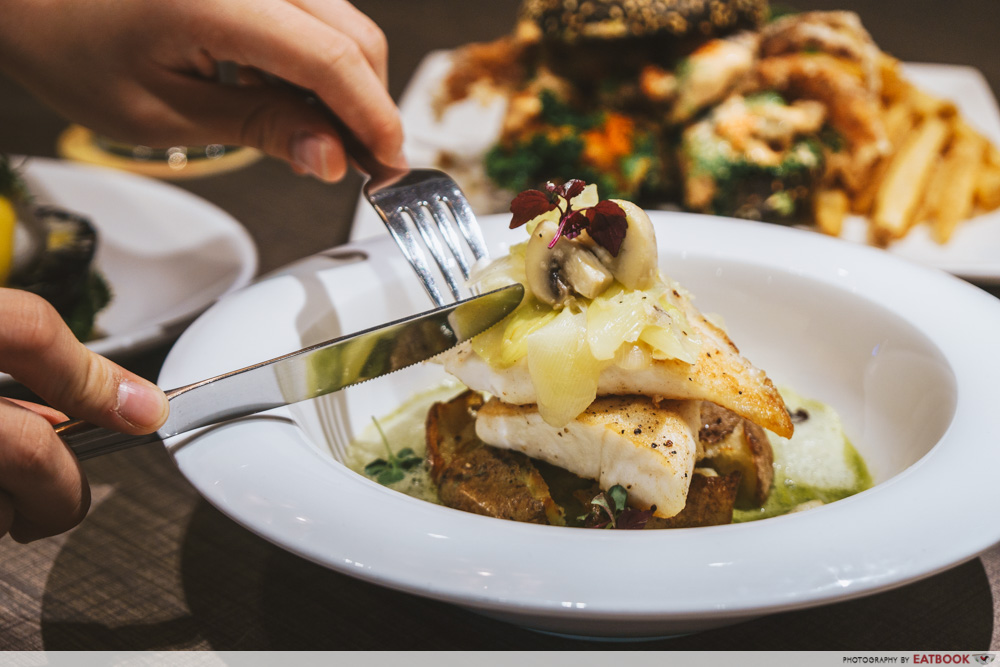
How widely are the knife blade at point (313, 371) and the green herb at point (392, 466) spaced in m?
0.26

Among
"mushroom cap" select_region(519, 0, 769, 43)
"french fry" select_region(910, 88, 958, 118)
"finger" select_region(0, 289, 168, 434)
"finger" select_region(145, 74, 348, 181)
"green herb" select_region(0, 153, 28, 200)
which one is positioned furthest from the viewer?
"mushroom cap" select_region(519, 0, 769, 43)

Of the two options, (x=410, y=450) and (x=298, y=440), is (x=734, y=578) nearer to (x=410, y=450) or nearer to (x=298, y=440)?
(x=298, y=440)

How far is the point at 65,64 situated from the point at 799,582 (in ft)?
7.03

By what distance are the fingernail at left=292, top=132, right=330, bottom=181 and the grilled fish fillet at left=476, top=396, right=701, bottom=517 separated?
32.9 inches

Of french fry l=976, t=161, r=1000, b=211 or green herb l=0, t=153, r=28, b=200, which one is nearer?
green herb l=0, t=153, r=28, b=200

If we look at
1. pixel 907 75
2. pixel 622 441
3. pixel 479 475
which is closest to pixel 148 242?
pixel 479 475

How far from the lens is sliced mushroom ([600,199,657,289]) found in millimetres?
1297

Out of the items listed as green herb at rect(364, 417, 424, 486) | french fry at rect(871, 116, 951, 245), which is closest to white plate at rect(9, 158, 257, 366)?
green herb at rect(364, 417, 424, 486)

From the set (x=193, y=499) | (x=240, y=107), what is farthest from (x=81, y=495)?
(x=240, y=107)

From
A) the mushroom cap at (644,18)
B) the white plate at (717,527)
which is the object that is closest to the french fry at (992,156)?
the mushroom cap at (644,18)

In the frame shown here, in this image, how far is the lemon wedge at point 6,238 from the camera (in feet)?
7.59

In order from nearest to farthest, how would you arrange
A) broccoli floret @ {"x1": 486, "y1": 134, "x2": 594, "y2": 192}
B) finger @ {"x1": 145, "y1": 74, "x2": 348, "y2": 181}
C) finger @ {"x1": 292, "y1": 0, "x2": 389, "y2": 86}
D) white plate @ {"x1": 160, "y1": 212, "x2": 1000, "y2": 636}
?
1. white plate @ {"x1": 160, "y1": 212, "x2": 1000, "y2": 636}
2. finger @ {"x1": 292, "y1": 0, "x2": 389, "y2": 86}
3. finger @ {"x1": 145, "y1": 74, "x2": 348, "y2": 181}
4. broccoli floret @ {"x1": 486, "y1": 134, "x2": 594, "y2": 192}

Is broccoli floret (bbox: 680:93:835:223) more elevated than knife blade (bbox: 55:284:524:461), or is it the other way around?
knife blade (bbox: 55:284:524:461)

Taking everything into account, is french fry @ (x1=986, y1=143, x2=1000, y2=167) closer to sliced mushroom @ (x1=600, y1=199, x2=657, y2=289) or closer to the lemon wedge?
sliced mushroom @ (x1=600, y1=199, x2=657, y2=289)
